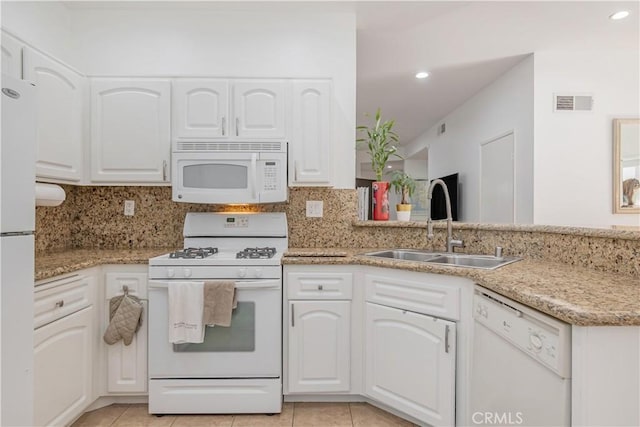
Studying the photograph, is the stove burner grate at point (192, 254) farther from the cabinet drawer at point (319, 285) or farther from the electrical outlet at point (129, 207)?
the electrical outlet at point (129, 207)

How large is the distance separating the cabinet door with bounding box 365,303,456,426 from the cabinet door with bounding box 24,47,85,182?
2018mm

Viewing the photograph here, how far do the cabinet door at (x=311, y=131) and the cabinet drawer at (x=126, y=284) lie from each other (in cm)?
110

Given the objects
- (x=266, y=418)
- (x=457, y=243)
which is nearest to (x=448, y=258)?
(x=457, y=243)

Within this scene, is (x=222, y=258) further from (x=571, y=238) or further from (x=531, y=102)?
(x=531, y=102)

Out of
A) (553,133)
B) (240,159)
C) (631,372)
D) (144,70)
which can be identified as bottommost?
(631,372)

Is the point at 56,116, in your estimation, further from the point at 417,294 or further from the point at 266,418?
the point at 417,294

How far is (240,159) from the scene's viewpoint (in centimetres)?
229

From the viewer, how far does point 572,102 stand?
341 centimetres

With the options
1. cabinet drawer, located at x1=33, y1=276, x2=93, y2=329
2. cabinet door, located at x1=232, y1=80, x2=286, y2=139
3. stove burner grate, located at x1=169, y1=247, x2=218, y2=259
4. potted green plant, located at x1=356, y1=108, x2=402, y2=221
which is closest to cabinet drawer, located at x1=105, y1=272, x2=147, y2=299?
cabinet drawer, located at x1=33, y1=276, x2=93, y2=329

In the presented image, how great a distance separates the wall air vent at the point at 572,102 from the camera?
3408 mm

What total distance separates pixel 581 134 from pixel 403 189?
2.14m

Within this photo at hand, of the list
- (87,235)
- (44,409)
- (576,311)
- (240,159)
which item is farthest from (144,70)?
(576,311)

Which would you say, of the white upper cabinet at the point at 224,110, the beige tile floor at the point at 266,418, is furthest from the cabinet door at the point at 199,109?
the beige tile floor at the point at 266,418

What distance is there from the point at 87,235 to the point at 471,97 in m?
4.72
